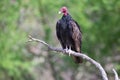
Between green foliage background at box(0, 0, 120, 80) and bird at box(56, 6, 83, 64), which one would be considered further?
green foliage background at box(0, 0, 120, 80)

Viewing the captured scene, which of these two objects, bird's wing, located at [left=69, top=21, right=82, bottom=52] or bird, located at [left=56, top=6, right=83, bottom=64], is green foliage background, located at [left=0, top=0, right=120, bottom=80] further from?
bird's wing, located at [left=69, top=21, right=82, bottom=52]

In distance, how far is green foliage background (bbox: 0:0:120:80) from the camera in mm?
11961

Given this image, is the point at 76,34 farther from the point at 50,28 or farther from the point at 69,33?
the point at 50,28

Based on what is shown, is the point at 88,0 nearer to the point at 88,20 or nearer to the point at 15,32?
the point at 88,20

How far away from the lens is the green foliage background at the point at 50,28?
11961 millimetres

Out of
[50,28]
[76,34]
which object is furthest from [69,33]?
[50,28]

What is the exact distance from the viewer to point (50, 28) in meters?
12.4

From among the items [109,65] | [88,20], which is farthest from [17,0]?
[109,65]

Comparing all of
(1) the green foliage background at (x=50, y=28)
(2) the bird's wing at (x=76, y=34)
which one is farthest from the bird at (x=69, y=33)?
(1) the green foliage background at (x=50, y=28)

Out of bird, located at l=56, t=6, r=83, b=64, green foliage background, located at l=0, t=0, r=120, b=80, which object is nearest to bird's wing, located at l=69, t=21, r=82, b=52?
bird, located at l=56, t=6, r=83, b=64

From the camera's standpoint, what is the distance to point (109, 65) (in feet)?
41.2

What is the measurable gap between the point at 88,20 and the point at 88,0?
1.00m

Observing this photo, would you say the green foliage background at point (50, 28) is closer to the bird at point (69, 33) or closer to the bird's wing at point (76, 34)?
the bird at point (69, 33)

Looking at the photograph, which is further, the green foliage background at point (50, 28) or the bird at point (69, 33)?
the green foliage background at point (50, 28)
